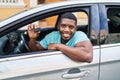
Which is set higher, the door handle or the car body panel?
the car body panel

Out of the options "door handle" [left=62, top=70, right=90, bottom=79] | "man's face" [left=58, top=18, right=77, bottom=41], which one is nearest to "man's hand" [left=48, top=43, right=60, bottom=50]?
"man's face" [left=58, top=18, right=77, bottom=41]

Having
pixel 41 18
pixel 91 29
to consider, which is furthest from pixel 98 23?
pixel 41 18

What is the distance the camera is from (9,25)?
294 centimetres

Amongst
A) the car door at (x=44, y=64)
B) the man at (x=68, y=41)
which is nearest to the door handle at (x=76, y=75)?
the car door at (x=44, y=64)

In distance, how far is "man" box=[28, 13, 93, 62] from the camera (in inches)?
120

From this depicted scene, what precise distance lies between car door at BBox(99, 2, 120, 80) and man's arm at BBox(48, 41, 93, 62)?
0.14 meters

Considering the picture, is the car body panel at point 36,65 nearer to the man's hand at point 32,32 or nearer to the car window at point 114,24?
the man's hand at point 32,32

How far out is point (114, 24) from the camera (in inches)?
137

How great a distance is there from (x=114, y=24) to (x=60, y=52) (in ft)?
2.64

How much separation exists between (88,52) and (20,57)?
0.67m

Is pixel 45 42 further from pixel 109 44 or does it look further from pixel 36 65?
pixel 109 44

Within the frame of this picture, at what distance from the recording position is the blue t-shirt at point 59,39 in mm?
3178

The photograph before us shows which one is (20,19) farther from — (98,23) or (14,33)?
(98,23)

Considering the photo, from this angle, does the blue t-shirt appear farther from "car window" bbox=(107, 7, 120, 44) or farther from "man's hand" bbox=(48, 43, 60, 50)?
"car window" bbox=(107, 7, 120, 44)
